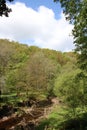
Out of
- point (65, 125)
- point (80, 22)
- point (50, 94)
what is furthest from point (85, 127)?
point (50, 94)

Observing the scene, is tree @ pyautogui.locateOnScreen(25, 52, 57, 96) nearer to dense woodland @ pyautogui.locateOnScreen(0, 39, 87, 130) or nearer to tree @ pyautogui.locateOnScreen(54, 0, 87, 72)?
dense woodland @ pyautogui.locateOnScreen(0, 39, 87, 130)

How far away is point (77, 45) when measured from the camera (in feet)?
107

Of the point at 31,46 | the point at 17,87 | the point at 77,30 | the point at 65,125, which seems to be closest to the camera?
the point at 77,30

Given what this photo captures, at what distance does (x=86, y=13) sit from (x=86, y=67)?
6.13 m

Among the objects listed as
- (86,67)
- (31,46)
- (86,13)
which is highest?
(31,46)

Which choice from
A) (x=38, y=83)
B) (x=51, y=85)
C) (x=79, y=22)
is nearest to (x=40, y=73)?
(x=38, y=83)

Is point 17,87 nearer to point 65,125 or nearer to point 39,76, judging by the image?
point 39,76

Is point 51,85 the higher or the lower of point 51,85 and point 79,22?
the lower

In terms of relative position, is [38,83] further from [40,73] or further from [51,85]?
[40,73]

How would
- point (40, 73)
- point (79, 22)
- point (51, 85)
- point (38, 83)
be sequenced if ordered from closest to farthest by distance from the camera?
point (79, 22) < point (51, 85) < point (38, 83) < point (40, 73)

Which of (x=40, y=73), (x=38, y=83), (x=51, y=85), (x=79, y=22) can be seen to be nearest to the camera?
(x=79, y=22)

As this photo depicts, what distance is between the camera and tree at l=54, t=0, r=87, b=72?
29578mm

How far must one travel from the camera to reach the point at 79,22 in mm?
30219

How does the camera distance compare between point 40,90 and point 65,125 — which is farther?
point 40,90
